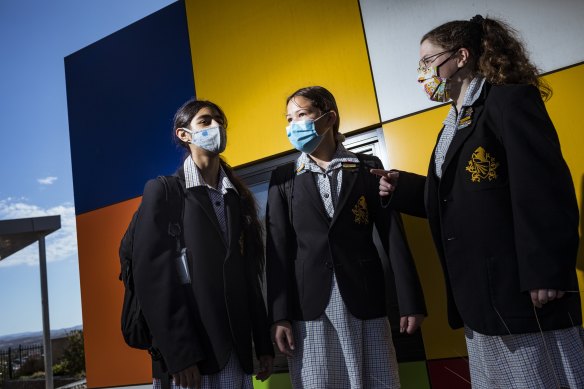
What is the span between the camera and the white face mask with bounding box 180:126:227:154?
1969 mm

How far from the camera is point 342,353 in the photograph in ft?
5.22

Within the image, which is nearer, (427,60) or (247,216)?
(427,60)

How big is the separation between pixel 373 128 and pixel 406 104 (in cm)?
22

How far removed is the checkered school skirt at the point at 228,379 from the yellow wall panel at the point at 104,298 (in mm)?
1754

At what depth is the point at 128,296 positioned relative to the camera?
5.64 feet

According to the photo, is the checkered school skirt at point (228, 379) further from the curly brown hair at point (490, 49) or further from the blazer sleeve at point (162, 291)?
the curly brown hair at point (490, 49)

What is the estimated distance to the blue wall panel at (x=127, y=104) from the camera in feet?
10.7

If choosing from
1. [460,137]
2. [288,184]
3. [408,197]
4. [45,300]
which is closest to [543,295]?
[460,137]

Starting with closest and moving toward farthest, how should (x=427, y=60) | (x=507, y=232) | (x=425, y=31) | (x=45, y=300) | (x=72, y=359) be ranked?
(x=507, y=232) < (x=427, y=60) < (x=425, y=31) < (x=45, y=300) < (x=72, y=359)

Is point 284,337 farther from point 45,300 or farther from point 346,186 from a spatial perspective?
→ point 45,300

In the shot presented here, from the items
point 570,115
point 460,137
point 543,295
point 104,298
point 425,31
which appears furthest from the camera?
point 104,298

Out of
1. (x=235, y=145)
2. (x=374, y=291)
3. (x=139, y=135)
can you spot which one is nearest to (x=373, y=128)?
(x=235, y=145)

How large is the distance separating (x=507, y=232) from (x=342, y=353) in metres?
0.69

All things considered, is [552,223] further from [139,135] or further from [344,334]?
[139,135]
